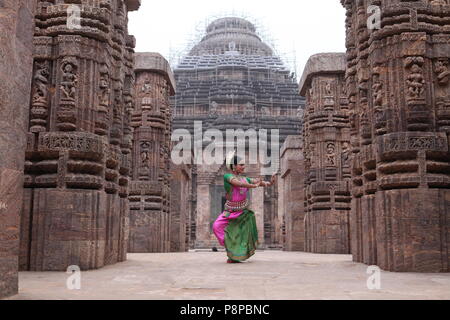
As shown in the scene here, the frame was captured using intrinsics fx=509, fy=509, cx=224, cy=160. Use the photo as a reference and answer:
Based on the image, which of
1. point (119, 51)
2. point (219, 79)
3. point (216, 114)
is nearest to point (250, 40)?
point (219, 79)

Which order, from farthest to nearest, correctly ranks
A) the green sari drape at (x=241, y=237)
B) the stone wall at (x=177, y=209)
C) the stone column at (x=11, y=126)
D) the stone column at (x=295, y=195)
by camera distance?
the stone column at (x=295, y=195), the stone wall at (x=177, y=209), the green sari drape at (x=241, y=237), the stone column at (x=11, y=126)

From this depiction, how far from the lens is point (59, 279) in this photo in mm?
5953

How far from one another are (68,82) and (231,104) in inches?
1255

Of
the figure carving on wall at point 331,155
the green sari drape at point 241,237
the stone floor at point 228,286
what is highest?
the figure carving on wall at point 331,155

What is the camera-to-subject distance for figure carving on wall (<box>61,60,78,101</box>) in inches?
308

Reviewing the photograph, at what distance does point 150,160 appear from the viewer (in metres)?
15.8

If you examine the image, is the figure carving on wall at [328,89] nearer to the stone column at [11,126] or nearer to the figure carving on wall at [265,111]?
the stone column at [11,126]

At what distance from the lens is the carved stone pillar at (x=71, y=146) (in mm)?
7293

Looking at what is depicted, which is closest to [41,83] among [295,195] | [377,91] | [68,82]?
[68,82]

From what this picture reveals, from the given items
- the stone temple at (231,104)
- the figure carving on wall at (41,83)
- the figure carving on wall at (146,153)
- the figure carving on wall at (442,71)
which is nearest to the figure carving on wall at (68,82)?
the figure carving on wall at (41,83)
